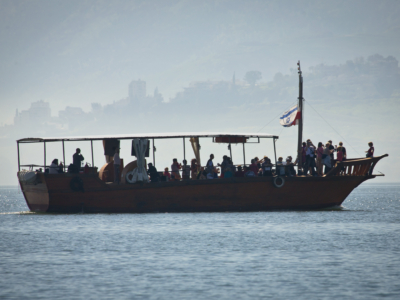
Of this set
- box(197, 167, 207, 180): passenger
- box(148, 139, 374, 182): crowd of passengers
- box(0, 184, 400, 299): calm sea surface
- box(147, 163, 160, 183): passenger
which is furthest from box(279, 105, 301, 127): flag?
box(147, 163, 160, 183): passenger

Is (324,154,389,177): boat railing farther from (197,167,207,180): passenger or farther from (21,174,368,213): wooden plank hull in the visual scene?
(197,167,207,180): passenger

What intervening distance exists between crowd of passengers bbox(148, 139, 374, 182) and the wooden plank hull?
47cm

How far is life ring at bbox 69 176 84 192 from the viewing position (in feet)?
92.5

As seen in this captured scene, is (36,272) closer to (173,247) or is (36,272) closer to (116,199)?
(173,247)

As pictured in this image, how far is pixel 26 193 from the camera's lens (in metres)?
30.8

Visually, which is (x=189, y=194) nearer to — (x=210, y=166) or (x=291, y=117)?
(x=210, y=166)

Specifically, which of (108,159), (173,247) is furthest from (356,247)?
(108,159)

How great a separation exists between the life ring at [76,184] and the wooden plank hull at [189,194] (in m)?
0.11

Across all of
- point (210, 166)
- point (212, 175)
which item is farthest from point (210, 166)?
point (212, 175)

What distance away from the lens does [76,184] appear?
28281mm

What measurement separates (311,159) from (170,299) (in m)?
16.2

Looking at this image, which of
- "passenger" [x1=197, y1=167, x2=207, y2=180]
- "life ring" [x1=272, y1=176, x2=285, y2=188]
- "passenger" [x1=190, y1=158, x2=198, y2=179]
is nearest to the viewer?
"life ring" [x1=272, y1=176, x2=285, y2=188]

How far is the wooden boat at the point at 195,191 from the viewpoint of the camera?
28.0m

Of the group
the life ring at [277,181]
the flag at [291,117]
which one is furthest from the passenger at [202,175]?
the flag at [291,117]
